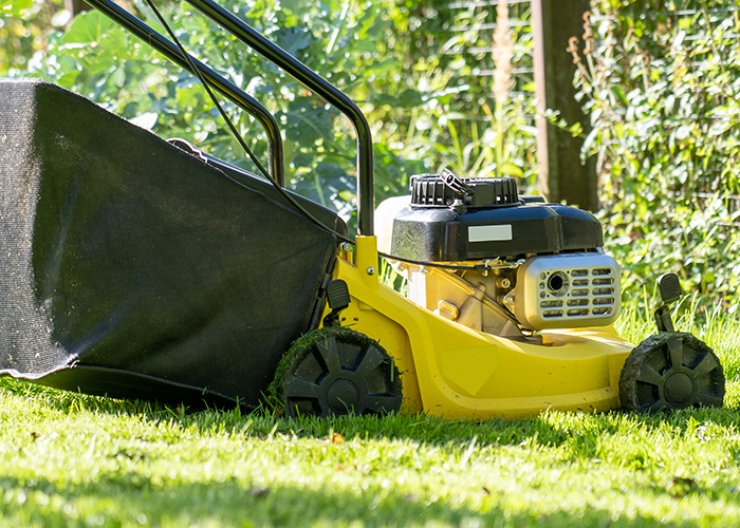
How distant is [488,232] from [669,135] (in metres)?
2.33

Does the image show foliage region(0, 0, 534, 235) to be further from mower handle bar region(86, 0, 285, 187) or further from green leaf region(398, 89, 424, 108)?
mower handle bar region(86, 0, 285, 187)

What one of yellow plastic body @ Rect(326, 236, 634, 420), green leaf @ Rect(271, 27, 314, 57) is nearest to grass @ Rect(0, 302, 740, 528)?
yellow plastic body @ Rect(326, 236, 634, 420)

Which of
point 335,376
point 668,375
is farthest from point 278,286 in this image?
point 668,375

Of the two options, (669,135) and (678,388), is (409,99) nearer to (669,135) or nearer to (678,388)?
(669,135)

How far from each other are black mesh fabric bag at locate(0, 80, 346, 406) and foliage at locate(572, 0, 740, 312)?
2.56 m

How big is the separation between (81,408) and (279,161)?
0.94m

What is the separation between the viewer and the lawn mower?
2.15 metres

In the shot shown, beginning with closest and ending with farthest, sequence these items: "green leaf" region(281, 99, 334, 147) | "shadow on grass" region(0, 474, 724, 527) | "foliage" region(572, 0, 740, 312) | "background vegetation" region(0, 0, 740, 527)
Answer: "shadow on grass" region(0, 474, 724, 527)
"background vegetation" region(0, 0, 740, 527)
"foliage" region(572, 0, 740, 312)
"green leaf" region(281, 99, 334, 147)

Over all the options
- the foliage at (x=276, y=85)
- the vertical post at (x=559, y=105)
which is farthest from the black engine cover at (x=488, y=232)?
the vertical post at (x=559, y=105)

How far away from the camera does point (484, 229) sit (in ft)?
8.57

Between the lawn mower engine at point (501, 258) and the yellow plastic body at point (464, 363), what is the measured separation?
0.42 feet

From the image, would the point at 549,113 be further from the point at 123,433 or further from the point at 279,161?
the point at 123,433

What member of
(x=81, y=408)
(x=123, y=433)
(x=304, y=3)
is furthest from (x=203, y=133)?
(x=123, y=433)

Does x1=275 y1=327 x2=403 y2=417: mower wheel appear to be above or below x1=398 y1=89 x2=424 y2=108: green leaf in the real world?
below
